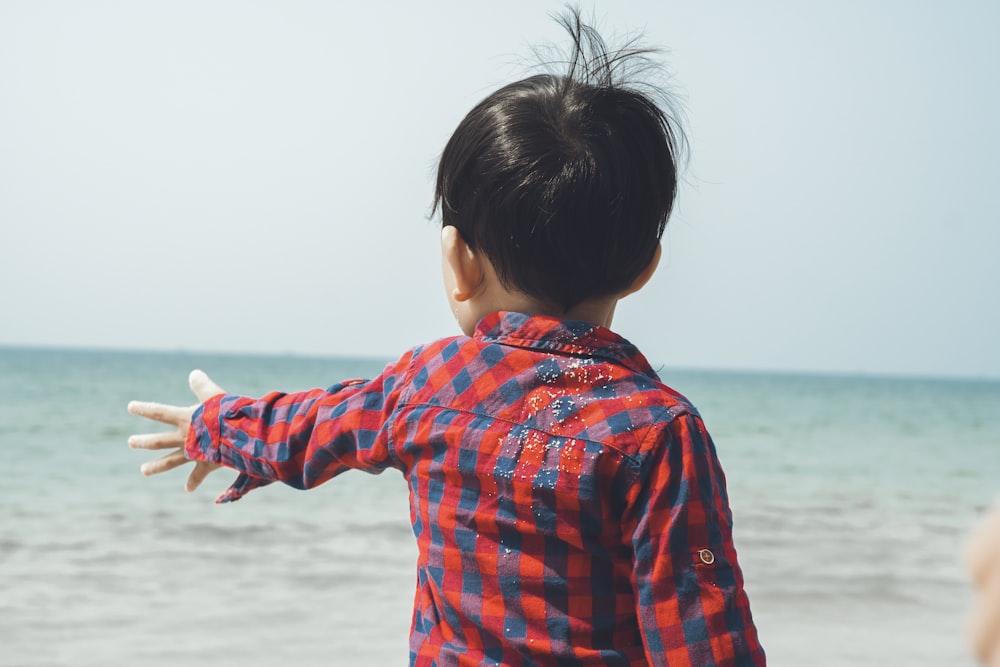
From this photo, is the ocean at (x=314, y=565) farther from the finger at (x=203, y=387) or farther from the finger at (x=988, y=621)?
the finger at (x=988, y=621)

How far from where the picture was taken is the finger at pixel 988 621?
21 centimetres

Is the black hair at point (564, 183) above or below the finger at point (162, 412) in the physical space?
above

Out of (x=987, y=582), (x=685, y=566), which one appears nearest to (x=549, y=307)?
(x=685, y=566)

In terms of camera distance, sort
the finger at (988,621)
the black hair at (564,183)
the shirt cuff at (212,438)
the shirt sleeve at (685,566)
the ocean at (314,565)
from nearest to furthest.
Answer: the finger at (988,621)
the shirt sleeve at (685,566)
the black hair at (564,183)
the shirt cuff at (212,438)
the ocean at (314,565)

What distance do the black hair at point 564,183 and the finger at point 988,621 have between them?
100cm

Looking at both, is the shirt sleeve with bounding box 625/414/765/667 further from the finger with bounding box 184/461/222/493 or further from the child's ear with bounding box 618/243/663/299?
the finger with bounding box 184/461/222/493

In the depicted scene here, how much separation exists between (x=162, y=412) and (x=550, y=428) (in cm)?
72

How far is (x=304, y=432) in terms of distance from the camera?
1336 mm

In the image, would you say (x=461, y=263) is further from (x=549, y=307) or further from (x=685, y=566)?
(x=685, y=566)

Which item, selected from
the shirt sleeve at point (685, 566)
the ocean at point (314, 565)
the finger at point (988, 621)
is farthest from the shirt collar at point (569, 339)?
the ocean at point (314, 565)

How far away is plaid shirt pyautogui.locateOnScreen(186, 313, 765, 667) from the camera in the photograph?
1107 millimetres

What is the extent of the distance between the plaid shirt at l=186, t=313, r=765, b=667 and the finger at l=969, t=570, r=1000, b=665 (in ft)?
2.92

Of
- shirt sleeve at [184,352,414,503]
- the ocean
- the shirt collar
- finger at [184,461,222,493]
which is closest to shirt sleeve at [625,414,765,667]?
the shirt collar

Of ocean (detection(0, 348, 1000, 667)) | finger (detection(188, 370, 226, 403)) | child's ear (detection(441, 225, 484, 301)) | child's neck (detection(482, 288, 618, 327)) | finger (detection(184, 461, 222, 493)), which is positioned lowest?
ocean (detection(0, 348, 1000, 667))
